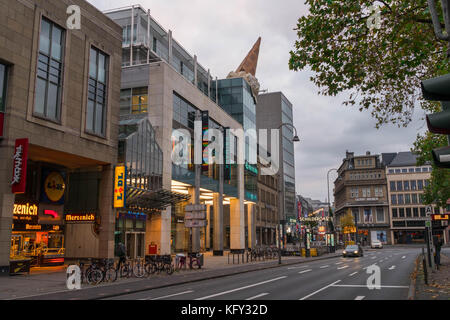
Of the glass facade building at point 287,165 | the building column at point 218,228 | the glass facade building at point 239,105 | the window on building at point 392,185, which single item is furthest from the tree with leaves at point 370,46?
the window on building at point 392,185

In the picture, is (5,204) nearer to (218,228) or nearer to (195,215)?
(195,215)

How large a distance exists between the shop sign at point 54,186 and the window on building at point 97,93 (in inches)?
184

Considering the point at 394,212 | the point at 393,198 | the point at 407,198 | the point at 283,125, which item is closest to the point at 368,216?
the point at 394,212

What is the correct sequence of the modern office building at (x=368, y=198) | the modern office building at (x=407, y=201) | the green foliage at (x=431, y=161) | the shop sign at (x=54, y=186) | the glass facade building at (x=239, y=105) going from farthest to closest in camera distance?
the modern office building at (x=368, y=198)
the modern office building at (x=407, y=201)
the glass facade building at (x=239, y=105)
the green foliage at (x=431, y=161)
the shop sign at (x=54, y=186)

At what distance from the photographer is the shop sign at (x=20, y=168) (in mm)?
20891

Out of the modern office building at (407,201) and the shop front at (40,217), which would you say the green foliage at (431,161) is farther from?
the modern office building at (407,201)

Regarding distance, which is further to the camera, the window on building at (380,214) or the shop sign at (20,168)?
the window on building at (380,214)

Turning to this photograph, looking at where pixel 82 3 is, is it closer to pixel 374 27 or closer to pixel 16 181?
pixel 16 181

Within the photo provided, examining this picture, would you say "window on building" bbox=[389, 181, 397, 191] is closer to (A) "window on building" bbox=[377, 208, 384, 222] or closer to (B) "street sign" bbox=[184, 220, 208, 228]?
(A) "window on building" bbox=[377, 208, 384, 222]

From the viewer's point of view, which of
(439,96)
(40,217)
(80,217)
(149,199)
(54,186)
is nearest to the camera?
(439,96)

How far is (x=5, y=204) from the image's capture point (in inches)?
818

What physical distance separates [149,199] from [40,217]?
852 centimetres
